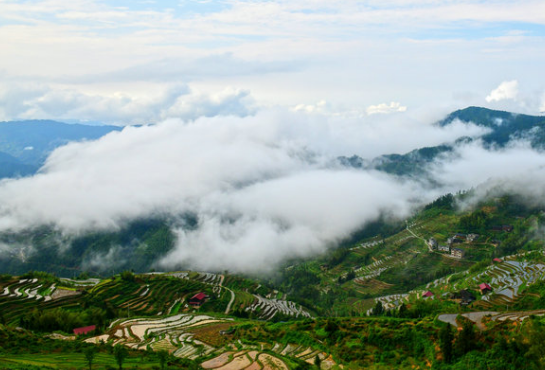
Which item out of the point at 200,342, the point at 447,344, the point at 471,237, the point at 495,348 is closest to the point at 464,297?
the point at 495,348

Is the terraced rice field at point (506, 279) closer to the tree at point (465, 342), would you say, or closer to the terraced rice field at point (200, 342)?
the tree at point (465, 342)

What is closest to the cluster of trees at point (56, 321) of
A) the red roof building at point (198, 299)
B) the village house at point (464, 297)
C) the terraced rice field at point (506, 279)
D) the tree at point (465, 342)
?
the red roof building at point (198, 299)

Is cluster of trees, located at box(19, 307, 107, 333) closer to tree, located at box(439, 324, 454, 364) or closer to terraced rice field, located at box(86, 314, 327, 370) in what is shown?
terraced rice field, located at box(86, 314, 327, 370)

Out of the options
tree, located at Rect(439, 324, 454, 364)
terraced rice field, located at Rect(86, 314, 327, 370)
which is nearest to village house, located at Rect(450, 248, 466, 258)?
terraced rice field, located at Rect(86, 314, 327, 370)

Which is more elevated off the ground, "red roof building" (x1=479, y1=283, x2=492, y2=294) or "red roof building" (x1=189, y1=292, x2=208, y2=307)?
"red roof building" (x1=479, y1=283, x2=492, y2=294)

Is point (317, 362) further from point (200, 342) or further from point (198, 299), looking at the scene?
point (198, 299)

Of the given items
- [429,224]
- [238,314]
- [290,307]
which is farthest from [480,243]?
[238,314]

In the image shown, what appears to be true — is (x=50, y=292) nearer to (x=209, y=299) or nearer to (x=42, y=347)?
(x=209, y=299)

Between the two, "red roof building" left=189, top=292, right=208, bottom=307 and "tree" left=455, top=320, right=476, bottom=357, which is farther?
"red roof building" left=189, top=292, right=208, bottom=307

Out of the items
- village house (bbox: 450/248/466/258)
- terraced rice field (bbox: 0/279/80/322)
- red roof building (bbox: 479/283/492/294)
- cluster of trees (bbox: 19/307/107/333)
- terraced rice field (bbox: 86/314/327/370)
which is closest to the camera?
terraced rice field (bbox: 86/314/327/370)

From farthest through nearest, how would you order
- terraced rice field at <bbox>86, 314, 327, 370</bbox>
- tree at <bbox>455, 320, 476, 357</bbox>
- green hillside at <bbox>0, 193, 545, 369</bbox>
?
terraced rice field at <bbox>86, 314, 327, 370</bbox>
green hillside at <bbox>0, 193, 545, 369</bbox>
tree at <bbox>455, 320, 476, 357</bbox>
